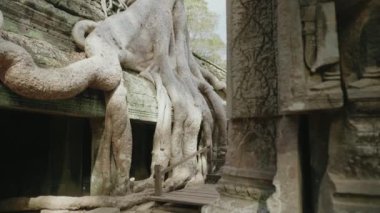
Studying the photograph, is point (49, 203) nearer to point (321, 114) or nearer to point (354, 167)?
point (321, 114)

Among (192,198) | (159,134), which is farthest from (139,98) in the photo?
(192,198)

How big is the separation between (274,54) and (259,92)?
25cm

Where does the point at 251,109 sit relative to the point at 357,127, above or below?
above

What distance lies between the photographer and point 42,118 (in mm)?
5953

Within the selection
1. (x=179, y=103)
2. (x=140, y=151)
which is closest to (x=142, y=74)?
(x=179, y=103)

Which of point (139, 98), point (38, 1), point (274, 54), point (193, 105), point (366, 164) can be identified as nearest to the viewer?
point (366, 164)

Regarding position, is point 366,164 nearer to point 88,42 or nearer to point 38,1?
point 88,42

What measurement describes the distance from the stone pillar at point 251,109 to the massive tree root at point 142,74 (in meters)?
2.62

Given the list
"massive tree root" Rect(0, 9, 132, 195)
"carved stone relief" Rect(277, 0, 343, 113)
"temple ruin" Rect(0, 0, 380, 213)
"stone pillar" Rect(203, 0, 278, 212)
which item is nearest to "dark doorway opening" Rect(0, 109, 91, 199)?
"temple ruin" Rect(0, 0, 380, 213)

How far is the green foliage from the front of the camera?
66.1 feet

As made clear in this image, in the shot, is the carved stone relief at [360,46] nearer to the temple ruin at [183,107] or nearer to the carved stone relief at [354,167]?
the temple ruin at [183,107]

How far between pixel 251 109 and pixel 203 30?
745 inches

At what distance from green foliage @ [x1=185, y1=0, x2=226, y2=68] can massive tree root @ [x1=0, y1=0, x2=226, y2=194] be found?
428 inches

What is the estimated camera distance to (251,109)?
216 cm
